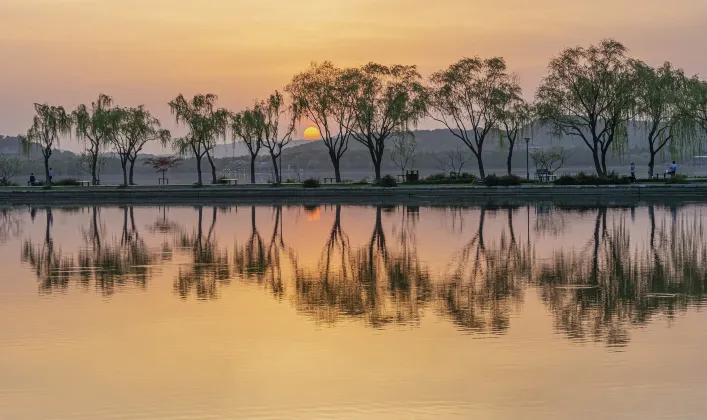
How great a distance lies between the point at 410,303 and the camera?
600 inches

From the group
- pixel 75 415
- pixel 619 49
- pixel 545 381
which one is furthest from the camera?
pixel 619 49

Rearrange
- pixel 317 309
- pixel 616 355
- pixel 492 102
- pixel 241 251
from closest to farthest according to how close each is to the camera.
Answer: pixel 616 355
pixel 317 309
pixel 241 251
pixel 492 102

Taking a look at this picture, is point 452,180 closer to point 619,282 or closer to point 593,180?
point 593,180

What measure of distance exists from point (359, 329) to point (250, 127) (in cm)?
6130

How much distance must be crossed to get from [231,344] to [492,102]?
5719 cm

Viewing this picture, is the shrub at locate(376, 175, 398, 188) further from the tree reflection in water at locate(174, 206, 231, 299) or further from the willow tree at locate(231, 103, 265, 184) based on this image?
the tree reflection in water at locate(174, 206, 231, 299)

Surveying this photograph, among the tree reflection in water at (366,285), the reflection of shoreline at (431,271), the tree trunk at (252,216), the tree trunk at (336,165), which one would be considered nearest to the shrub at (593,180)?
the tree trunk at (336,165)

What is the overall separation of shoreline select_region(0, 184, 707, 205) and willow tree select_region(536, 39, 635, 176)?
11.3m

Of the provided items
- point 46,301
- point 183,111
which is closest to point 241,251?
point 46,301

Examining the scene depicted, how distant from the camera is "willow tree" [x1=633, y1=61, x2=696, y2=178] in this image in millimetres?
59156

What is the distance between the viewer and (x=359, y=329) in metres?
13.2

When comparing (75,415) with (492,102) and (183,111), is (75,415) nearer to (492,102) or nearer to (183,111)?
(492,102)

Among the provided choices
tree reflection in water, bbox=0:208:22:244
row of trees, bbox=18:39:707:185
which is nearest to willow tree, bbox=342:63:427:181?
row of trees, bbox=18:39:707:185

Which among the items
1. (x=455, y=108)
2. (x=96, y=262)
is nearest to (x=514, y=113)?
(x=455, y=108)
